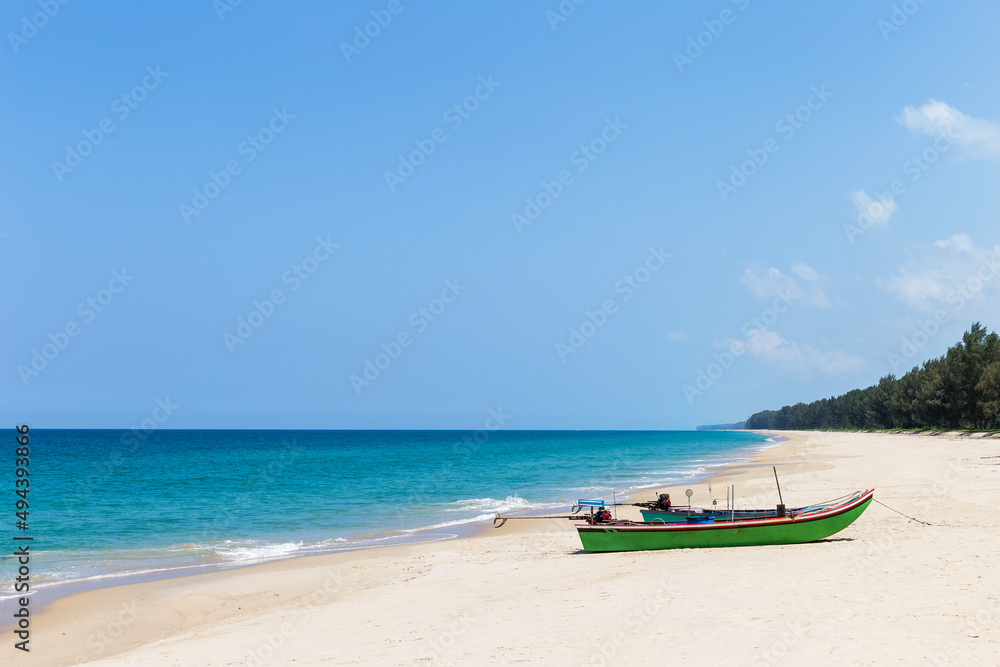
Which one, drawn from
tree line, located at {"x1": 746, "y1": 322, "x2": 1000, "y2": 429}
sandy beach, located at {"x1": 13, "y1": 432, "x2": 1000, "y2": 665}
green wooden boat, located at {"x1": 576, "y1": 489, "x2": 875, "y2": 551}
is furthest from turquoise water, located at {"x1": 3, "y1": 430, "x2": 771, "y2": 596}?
tree line, located at {"x1": 746, "y1": 322, "x2": 1000, "y2": 429}

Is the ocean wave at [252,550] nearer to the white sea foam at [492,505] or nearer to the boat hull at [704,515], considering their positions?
the white sea foam at [492,505]

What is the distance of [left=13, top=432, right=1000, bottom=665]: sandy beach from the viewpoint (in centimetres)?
838

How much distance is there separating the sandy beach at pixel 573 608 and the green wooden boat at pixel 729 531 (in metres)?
0.37

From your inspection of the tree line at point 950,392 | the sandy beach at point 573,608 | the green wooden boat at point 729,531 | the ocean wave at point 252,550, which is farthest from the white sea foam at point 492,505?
the tree line at point 950,392

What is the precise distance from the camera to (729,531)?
16.8 m

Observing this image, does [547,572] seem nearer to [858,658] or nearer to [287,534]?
[858,658]

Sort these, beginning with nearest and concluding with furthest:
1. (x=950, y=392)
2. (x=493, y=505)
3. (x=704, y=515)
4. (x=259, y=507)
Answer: (x=704, y=515) < (x=493, y=505) < (x=259, y=507) < (x=950, y=392)

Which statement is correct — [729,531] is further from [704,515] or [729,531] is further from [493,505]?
[493,505]

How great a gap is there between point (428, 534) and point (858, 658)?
17.4 metres

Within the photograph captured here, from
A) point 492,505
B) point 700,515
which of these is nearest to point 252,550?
point 492,505

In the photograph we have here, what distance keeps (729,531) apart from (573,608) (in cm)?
733

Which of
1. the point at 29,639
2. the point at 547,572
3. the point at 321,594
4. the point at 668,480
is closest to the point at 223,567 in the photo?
the point at 321,594

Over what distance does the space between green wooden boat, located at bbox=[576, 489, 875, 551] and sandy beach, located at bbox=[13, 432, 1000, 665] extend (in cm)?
37

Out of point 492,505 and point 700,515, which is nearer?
point 700,515
